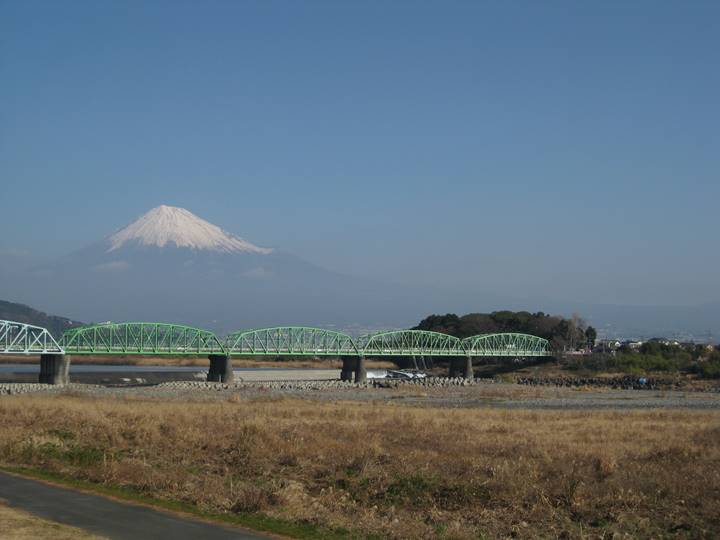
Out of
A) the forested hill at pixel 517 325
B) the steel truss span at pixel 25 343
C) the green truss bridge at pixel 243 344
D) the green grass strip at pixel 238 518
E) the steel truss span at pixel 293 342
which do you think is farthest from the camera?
the forested hill at pixel 517 325

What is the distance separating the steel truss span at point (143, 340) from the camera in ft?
310

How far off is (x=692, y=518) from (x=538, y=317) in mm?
148780

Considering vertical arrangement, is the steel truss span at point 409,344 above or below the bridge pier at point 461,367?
above

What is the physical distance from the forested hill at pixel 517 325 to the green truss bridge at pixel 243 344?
855 centimetres

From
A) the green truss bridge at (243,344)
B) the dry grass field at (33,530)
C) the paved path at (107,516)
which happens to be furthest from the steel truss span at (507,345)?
the dry grass field at (33,530)

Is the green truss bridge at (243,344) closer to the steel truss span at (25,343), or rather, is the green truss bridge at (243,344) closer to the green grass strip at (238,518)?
the steel truss span at (25,343)

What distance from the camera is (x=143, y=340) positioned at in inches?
4040

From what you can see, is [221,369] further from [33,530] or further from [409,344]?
[33,530]

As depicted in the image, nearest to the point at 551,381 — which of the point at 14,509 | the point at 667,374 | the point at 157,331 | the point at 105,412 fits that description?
the point at 667,374

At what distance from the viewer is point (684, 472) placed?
1956cm

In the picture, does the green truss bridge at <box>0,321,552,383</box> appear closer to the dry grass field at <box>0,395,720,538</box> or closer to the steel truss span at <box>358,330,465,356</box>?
the steel truss span at <box>358,330,465,356</box>

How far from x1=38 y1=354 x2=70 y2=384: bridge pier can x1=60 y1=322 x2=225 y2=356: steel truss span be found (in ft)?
10.2

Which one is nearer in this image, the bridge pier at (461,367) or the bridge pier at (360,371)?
the bridge pier at (360,371)

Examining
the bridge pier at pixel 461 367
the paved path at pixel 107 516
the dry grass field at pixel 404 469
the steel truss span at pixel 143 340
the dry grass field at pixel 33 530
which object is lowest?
the paved path at pixel 107 516
